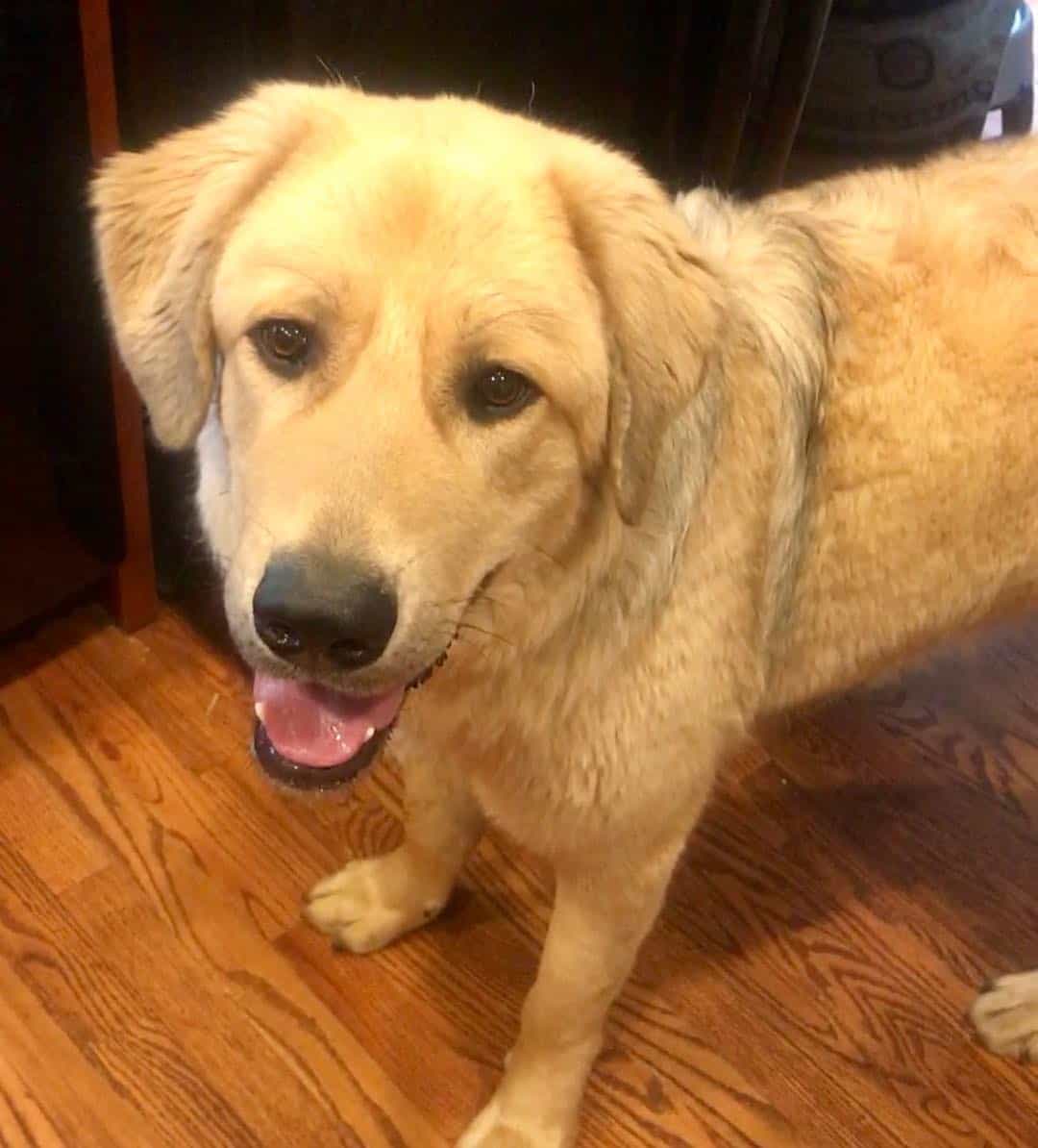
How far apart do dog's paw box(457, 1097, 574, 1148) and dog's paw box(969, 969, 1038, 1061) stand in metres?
0.55

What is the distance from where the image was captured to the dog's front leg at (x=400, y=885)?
1663mm

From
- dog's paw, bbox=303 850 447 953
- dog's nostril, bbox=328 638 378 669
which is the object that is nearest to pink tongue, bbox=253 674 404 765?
dog's nostril, bbox=328 638 378 669

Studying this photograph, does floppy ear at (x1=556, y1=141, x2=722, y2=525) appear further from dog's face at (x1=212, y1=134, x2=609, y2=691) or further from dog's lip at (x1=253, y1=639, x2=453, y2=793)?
dog's lip at (x1=253, y1=639, x2=453, y2=793)

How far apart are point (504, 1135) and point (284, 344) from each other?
946mm

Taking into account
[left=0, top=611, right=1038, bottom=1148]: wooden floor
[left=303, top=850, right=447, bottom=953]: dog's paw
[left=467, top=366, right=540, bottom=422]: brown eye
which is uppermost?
[left=467, top=366, right=540, bottom=422]: brown eye

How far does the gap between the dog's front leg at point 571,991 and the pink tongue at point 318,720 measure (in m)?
0.32

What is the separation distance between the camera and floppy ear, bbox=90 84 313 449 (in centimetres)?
110

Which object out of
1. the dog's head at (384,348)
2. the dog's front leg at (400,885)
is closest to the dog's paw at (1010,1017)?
the dog's front leg at (400,885)

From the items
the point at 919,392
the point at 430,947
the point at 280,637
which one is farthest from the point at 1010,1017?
the point at 280,637

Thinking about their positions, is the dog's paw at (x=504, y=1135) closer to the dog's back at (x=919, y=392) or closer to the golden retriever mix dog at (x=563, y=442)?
the golden retriever mix dog at (x=563, y=442)

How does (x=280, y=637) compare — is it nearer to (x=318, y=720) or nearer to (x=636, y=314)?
(x=318, y=720)

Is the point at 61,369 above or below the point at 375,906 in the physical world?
above

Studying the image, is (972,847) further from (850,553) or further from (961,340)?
(961,340)

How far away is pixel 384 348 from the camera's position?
1008 millimetres
